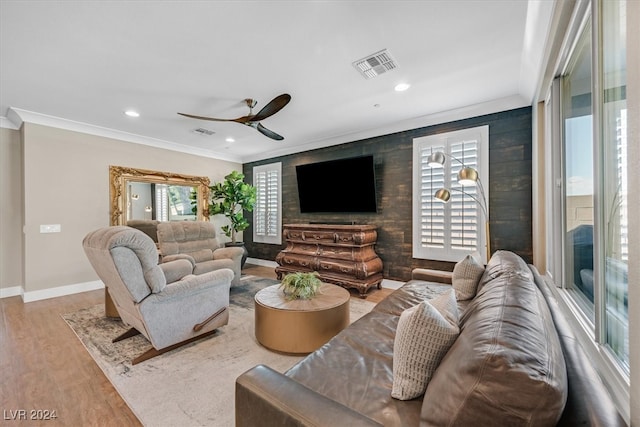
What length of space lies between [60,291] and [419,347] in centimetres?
545

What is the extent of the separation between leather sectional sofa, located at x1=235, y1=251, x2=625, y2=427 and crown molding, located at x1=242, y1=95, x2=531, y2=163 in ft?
9.63

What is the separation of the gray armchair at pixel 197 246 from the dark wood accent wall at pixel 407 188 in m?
1.83

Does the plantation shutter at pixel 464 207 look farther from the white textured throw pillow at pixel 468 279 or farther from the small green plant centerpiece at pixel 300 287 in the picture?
the small green plant centerpiece at pixel 300 287

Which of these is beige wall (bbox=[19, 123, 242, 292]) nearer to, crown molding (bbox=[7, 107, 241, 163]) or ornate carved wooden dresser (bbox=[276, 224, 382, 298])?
crown molding (bbox=[7, 107, 241, 163])

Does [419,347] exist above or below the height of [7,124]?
below

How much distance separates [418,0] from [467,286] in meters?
2.17

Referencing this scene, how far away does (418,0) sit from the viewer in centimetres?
188

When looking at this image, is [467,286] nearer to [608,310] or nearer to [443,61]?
[608,310]

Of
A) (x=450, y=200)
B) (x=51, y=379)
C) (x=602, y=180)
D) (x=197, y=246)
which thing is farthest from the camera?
(x=197, y=246)

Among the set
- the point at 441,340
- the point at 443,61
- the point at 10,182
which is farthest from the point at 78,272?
the point at 443,61

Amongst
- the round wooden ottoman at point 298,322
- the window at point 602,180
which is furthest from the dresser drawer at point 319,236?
the window at point 602,180

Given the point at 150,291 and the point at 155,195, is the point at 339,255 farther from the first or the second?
the point at 155,195

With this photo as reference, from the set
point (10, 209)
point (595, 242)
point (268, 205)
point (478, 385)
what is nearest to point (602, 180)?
point (595, 242)

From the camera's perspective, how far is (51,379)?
2.07 m
